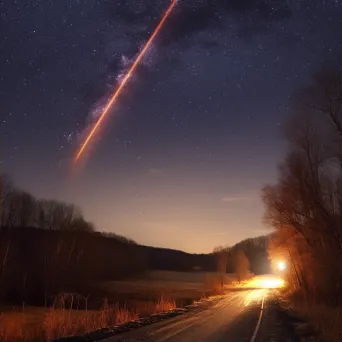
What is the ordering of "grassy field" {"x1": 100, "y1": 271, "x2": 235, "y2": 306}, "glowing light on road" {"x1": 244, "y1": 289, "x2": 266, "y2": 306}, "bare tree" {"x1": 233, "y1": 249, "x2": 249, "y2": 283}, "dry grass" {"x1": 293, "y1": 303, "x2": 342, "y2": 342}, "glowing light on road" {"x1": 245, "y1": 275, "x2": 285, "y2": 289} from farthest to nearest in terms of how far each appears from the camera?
"bare tree" {"x1": 233, "y1": 249, "x2": 249, "y2": 283} < "glowing light on road" {"x1": 245, "y1": 275, "x2": 285, "y2": 289} < "grassy field" {"x1": 100, "y1": 271, "x2": 235, "y2": 306} < "glowing light on road" {"x1": 244, "y1": 289, "x2": 266, "y2": 306} < "dry grass" {"x1": 293, "y1": 303, "x2": 342, "y2": 342}

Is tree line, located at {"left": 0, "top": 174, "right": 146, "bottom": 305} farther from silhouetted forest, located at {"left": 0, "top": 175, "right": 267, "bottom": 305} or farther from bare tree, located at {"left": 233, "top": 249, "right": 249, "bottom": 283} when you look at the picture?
bare tree, located at {"left": 233, "top": 249, "right": 249, "bottom": 283}

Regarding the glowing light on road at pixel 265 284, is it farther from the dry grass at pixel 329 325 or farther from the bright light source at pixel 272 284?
the dry grass at pixel 329 325

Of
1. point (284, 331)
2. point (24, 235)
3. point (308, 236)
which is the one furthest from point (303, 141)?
point (24, 235)

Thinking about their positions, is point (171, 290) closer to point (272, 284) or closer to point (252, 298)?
point (252, 298)

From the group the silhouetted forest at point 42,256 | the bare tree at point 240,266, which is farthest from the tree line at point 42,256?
the bare tree at point 240,266

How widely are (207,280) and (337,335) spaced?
61785 mm

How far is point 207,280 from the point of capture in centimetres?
7738

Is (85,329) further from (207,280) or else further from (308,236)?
(207,280)

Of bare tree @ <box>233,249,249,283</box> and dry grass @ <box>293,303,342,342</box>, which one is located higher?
bare tree @ <box>233,249,249,283</box>

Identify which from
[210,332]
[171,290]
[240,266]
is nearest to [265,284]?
[240,266]

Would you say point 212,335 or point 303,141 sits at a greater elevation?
point 303,141

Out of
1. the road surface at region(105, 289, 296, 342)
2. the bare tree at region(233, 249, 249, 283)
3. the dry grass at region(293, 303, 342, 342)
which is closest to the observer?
the road surface at region(105, 289, 296, 342)

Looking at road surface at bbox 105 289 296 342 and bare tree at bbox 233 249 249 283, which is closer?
road surface at bbox 105 289 296 342

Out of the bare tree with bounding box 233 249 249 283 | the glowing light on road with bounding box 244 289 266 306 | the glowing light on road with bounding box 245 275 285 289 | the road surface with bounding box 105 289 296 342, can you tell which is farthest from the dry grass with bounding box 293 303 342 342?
the bare tree with bounding box 233 249 249 283
